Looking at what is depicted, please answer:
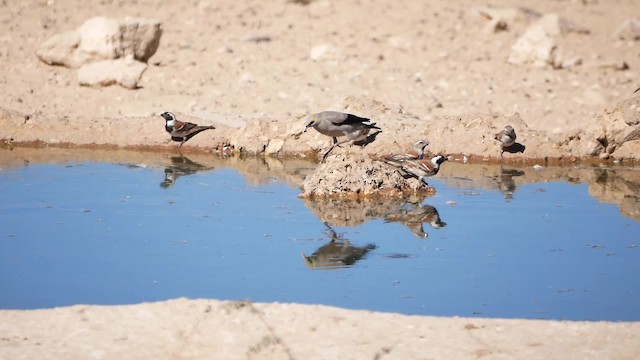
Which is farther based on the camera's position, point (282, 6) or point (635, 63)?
point (282, 6)

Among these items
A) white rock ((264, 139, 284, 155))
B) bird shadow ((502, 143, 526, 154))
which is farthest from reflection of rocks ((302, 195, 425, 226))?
white rock ((264, 139, 284, 155))

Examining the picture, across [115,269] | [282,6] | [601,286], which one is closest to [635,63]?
[282,6]

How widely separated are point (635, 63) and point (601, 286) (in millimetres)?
12110

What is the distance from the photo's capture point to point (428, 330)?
781cm

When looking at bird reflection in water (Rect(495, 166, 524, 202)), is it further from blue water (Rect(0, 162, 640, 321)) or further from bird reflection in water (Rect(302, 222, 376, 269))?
bird reflection in water (Rect(302, 222, 376, 269))

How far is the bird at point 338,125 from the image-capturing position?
47.5ft

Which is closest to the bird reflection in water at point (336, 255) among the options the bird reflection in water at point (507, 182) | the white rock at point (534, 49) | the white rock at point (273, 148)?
the bird reflection in water at point (507, 182)

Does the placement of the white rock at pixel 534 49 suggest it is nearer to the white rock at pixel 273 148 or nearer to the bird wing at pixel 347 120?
the white rock at pixel 273 148

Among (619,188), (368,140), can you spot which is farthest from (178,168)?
(619,188)

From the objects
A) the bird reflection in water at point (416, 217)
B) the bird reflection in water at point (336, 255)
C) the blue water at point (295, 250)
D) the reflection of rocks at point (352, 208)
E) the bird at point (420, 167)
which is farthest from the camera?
the bird at point (420, 167)

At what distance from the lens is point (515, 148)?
15.5 meters

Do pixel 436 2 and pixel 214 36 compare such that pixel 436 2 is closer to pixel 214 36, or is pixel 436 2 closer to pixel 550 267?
pixel 214 36

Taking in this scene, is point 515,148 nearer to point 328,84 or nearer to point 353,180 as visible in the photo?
point 353,180

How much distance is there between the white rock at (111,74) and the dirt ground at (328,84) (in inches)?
8.4
